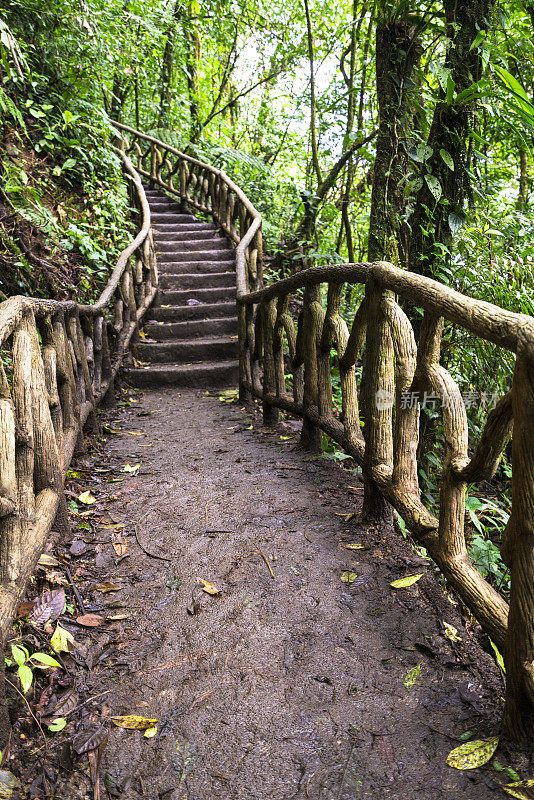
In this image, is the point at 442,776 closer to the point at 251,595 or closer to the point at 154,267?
the point at 251,595

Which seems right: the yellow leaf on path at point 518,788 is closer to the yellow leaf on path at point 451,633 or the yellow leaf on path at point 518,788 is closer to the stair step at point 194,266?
the yellow leaf on path at point 451,633

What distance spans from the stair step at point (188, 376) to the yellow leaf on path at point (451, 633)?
182 inches

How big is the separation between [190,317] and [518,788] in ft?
21.6

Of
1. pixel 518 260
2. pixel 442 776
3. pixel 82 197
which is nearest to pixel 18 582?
pixel 442 776

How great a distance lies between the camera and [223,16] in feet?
35.7

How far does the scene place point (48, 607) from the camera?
1.93 meters

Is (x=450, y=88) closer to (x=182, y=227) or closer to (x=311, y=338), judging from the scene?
(x=311, y=338)

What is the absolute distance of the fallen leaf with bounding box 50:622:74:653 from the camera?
175 cm

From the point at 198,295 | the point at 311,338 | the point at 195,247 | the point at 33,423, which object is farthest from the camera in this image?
the point at 195,247

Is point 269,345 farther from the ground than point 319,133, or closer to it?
closer to it

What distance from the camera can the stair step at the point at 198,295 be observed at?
24.5 ft

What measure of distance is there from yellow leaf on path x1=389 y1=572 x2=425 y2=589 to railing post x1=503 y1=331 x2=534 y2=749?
735 millimetres

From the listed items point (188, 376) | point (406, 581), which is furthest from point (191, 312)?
point (406, 581)

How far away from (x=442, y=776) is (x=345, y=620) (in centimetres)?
64
